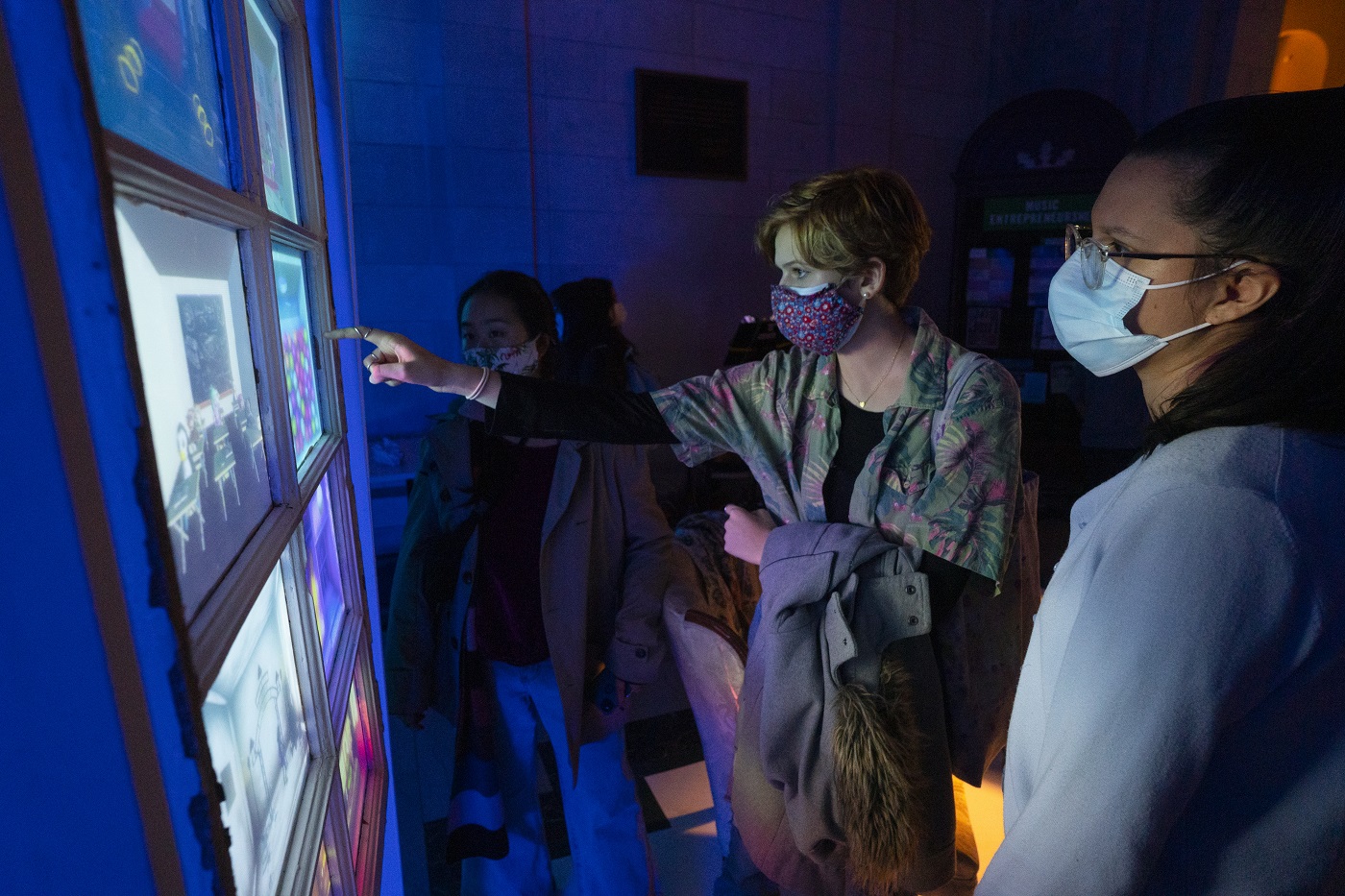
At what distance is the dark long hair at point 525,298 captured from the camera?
1856mm

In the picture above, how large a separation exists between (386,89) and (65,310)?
4021 millimetres

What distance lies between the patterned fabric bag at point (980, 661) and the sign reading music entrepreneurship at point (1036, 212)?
405cm

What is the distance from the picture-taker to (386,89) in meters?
3.74

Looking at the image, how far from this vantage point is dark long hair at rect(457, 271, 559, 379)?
1.86 m

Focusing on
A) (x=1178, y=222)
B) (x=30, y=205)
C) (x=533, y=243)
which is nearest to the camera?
(x=30, y=205)

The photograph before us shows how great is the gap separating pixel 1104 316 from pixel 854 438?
2.07ft

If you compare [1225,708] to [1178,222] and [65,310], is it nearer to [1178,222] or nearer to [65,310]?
[1178,222]

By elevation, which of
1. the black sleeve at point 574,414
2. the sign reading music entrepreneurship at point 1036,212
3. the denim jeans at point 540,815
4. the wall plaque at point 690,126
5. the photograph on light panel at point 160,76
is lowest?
the denim jeans at point 540,815

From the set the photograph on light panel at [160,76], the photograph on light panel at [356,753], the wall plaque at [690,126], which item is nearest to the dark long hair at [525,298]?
the photograph on light panel at [356,753]

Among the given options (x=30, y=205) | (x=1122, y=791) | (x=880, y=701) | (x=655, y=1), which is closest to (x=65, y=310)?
(x=30, y=205)

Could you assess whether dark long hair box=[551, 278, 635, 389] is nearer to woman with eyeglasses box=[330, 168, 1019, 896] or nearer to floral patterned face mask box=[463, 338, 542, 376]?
floral patterned face mask box=[463, 338, 542, 376]

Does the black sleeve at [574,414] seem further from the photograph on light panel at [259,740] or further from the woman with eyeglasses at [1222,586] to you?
the woman with eyeglasses at [1222,586]

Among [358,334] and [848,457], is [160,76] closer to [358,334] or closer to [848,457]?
[358,334]

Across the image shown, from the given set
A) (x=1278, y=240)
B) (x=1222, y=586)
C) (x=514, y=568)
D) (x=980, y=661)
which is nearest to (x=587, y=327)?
(x=514, y=568)
